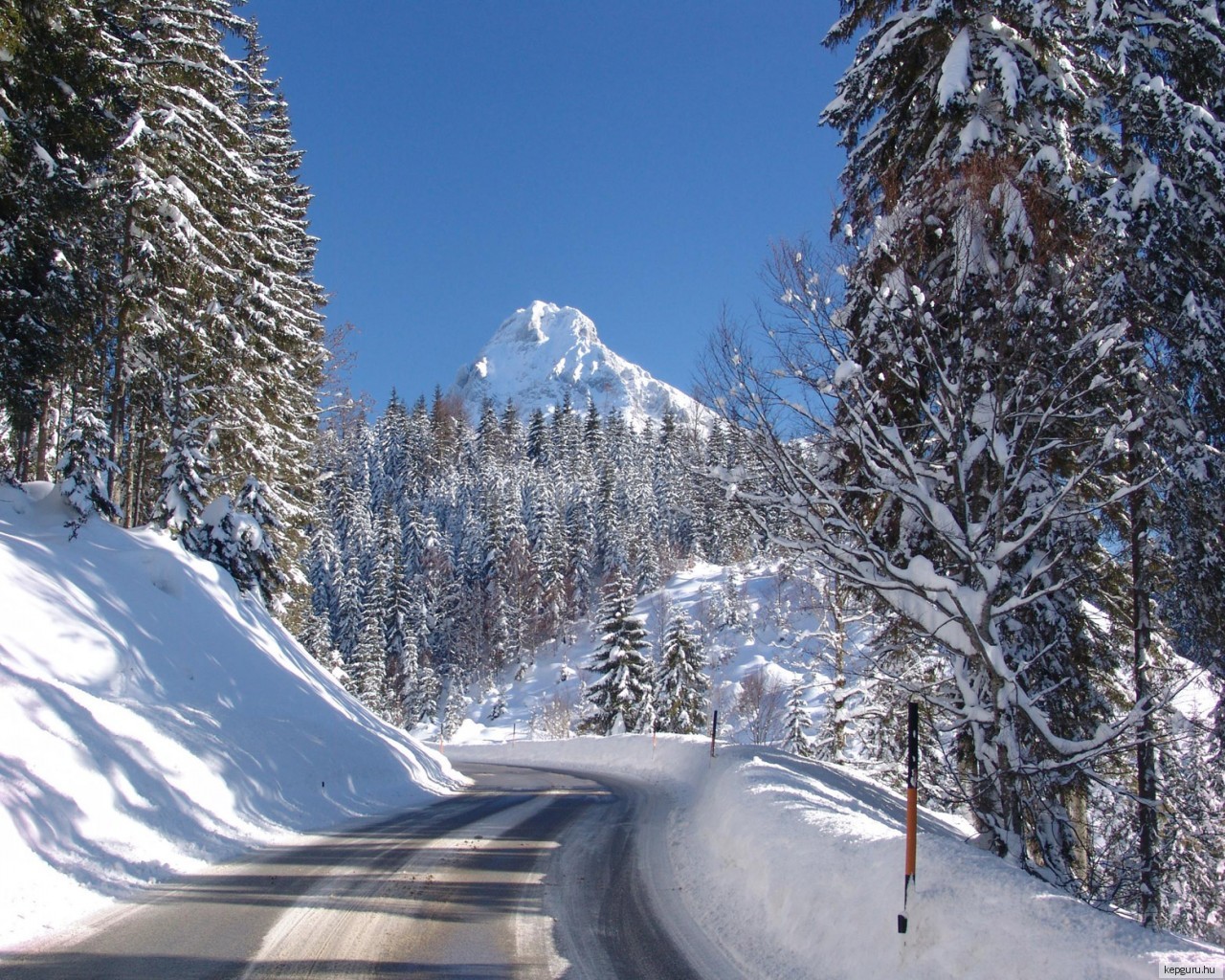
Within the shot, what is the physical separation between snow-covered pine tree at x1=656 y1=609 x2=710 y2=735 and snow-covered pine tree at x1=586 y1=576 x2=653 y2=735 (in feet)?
2.40

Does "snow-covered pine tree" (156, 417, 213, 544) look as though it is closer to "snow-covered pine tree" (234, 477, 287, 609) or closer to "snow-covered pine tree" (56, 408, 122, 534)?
"snow-covered pine tree" (234, 477, 287, 609)

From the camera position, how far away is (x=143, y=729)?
9039 mm

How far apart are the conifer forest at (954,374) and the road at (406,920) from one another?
10.6 feet

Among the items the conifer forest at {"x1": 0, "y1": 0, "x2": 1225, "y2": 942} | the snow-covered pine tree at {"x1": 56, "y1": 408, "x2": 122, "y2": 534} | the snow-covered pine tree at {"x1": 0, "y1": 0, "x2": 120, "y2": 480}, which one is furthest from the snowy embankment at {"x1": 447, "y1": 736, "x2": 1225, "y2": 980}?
the snow-covered pine tree at {"x1": 0, "y1": 0, "x2": 120, "y2": 480}

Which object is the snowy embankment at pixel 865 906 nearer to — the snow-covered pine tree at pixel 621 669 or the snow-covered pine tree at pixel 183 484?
the snow-covered pine tree at pixel 183 484

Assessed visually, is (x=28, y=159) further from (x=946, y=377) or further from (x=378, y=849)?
(x=946, y=377)

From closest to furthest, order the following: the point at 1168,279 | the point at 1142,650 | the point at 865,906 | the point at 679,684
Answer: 1. the point at 865,906
2. the point at 1168,279
3. the point at 1142,650
4. the point at 679,684

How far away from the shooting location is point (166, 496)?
16.8 meters

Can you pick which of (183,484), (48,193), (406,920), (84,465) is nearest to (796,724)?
(183,484)

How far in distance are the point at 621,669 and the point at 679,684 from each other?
2.70 m

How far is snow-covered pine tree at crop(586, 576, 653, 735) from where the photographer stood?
3459 centimetres

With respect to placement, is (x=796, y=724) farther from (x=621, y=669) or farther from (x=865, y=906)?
(x=865, y=906)

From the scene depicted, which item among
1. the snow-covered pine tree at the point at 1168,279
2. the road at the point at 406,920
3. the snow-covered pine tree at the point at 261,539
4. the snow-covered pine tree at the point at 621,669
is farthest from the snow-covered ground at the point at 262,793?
the snow-covered pine tree at the point at 621,669

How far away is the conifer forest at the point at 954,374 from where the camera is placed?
6.99 metres
